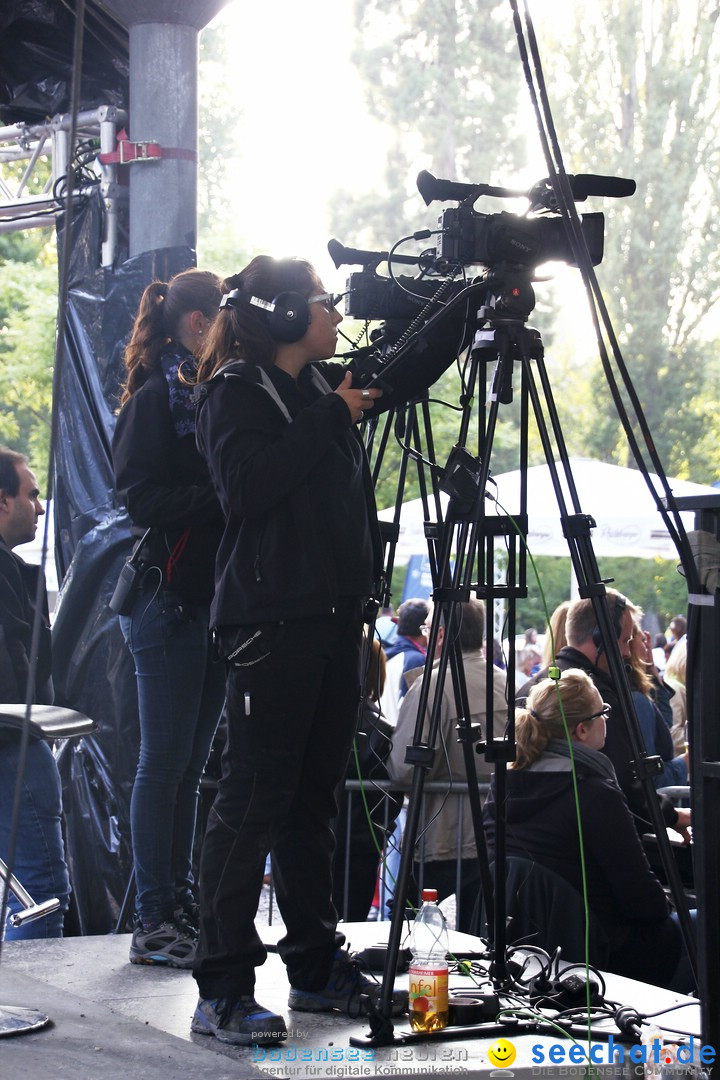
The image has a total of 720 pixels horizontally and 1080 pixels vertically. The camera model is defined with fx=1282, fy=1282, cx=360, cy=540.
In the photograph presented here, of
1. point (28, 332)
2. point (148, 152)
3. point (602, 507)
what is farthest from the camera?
point (28, 332)

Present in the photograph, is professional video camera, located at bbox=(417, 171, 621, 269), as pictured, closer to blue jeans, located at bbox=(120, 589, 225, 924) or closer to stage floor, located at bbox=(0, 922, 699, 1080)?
blue jeans, located at bbox=(120, 589, 225, 924)

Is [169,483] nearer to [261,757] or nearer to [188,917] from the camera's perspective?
[261,757]

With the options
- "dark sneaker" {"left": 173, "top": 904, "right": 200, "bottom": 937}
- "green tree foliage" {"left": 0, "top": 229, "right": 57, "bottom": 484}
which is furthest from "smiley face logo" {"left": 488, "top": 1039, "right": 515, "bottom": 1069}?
"green tree foliage" {"left": 0, "top": 229, "right": 57, "bottom": 484}

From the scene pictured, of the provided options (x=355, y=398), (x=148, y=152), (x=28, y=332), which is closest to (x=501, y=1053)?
(x=355, y=398)

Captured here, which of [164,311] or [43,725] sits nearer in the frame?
[43,725]

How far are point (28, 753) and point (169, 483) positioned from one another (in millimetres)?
1055

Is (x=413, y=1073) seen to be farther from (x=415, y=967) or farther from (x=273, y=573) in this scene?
(x=273, y=573)

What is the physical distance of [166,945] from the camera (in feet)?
11.0

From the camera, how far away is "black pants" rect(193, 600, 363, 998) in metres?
2.71

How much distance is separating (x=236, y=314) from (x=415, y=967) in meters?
1.50

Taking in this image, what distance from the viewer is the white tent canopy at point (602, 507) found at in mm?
8539

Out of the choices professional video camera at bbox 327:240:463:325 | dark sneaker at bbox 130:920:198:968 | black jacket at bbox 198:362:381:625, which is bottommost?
dark sneaker at bbox 130:920:198:968

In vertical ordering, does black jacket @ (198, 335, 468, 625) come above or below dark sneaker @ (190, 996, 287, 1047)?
above

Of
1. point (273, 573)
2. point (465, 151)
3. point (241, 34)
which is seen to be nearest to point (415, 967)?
point (273, 573)
